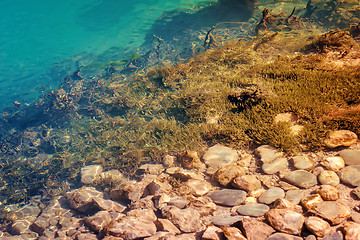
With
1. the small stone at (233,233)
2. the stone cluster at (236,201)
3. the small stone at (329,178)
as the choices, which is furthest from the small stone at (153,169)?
the small stone at (329,178)

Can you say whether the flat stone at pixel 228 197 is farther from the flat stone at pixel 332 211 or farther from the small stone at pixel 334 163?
the small stone at pixel 334 163

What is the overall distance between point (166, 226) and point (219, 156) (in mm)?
2152

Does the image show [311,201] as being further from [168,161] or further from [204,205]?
[168,161]

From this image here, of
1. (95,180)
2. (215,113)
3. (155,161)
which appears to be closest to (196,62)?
(215,113)

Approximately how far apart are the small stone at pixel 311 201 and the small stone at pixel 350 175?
2.28 ft

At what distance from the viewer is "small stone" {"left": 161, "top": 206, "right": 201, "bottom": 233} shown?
353cm

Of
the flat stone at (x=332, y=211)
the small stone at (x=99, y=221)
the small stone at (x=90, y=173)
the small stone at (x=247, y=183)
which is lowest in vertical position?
the small stone at (x=90, y=173)

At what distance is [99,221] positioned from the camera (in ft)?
15.2

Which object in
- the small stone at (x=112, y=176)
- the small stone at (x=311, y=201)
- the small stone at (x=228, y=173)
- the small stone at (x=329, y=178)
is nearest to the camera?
the small stone at (x=311, y=201)

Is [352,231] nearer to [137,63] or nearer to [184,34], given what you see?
[137,63]

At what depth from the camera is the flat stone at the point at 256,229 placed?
272cm

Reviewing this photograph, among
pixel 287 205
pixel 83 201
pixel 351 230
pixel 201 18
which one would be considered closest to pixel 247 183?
pixel 287 205

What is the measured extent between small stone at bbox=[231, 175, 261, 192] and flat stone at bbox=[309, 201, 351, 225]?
115 cm

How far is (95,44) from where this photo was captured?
940 inches
